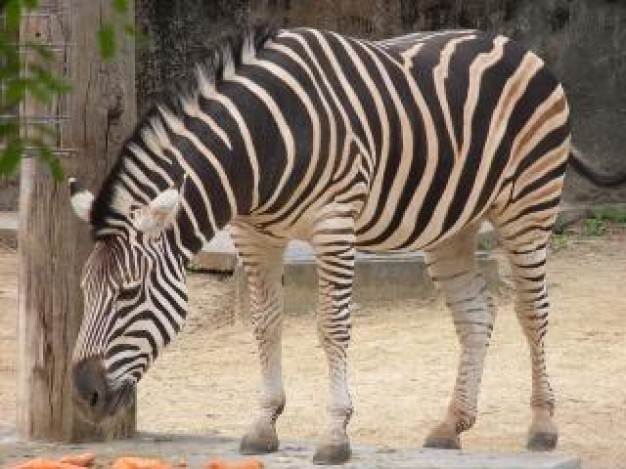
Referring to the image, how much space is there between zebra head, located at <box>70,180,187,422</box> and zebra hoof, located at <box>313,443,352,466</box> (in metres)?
0.70

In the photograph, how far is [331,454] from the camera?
16.6 ft

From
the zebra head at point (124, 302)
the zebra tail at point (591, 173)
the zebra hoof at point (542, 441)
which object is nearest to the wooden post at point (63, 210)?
the zebra head at point (124, 302)

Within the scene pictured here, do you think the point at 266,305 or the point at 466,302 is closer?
the point at 266,305

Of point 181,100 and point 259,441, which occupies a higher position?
point 181,100

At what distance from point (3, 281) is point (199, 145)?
5.62 m

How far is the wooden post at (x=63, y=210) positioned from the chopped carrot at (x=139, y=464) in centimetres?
54

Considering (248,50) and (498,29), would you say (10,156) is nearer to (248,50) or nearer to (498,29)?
(248,50)

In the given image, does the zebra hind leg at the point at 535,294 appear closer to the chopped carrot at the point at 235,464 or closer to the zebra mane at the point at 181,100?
the zebra mane at the point at 181,100

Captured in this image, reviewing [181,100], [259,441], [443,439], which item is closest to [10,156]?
[181,100]

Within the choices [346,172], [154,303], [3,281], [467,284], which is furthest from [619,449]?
[3,281]

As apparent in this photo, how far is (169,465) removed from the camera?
500 centimetres

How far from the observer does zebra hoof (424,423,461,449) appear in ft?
19.3

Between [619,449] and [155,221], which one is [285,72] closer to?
[155,221]

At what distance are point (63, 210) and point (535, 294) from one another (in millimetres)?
2041
